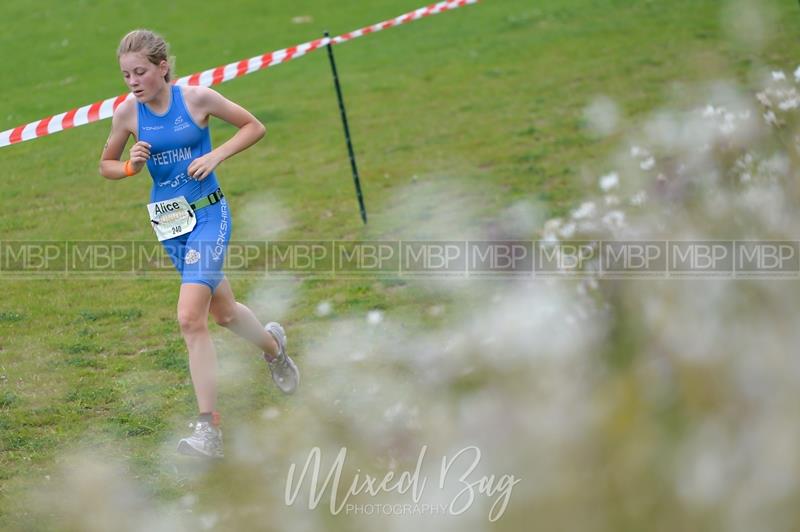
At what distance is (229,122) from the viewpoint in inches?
221

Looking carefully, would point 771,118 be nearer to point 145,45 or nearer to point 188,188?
point 145,45

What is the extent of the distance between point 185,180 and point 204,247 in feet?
1.17

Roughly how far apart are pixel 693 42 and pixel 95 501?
54.8 feet

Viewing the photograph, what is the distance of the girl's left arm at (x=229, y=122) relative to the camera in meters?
5.46

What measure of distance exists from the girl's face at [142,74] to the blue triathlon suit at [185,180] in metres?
0.15

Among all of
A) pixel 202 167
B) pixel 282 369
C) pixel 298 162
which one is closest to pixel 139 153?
pixel 202 167

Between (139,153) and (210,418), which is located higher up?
(139,153)

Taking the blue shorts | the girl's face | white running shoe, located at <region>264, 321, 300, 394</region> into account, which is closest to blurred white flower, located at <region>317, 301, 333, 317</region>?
white running shoe, located at <region>264, 321, 300, 394</region>

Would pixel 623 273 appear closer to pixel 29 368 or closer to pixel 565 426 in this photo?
pixel 565 426

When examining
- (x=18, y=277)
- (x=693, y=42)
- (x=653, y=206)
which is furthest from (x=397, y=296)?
(x=693, y=42)
